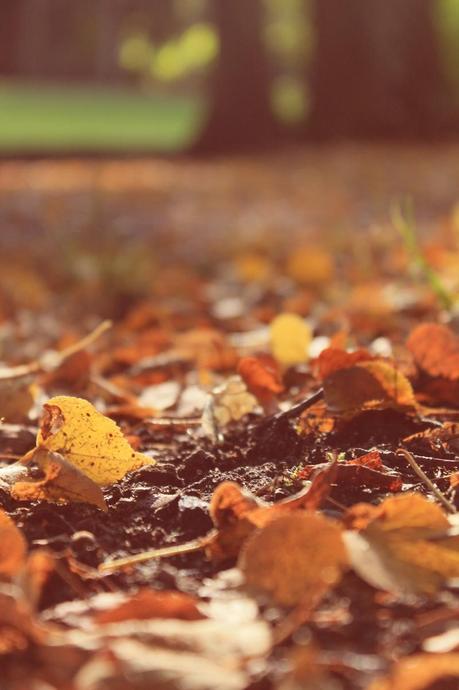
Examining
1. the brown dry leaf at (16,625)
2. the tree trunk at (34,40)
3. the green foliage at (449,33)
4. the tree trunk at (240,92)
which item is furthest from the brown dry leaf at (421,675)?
the tree trunk at (34,40)

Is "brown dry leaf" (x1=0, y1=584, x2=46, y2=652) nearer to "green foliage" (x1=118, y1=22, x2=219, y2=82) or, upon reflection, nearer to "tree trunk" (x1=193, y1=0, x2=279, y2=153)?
"green foliage" (x1=118, y1=22, x2=219, y2=82)

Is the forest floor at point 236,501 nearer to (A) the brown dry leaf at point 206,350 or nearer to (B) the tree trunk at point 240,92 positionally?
(A) the brown dry leaf at point 206,350

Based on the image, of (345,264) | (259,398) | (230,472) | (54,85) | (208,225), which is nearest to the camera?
(230,472)

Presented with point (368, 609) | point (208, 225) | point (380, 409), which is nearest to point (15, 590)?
point (368, 609)

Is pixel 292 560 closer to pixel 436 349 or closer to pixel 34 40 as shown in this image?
pixel 436 349

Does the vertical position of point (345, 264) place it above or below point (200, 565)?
below

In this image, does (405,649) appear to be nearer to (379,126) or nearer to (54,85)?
(379,126)
